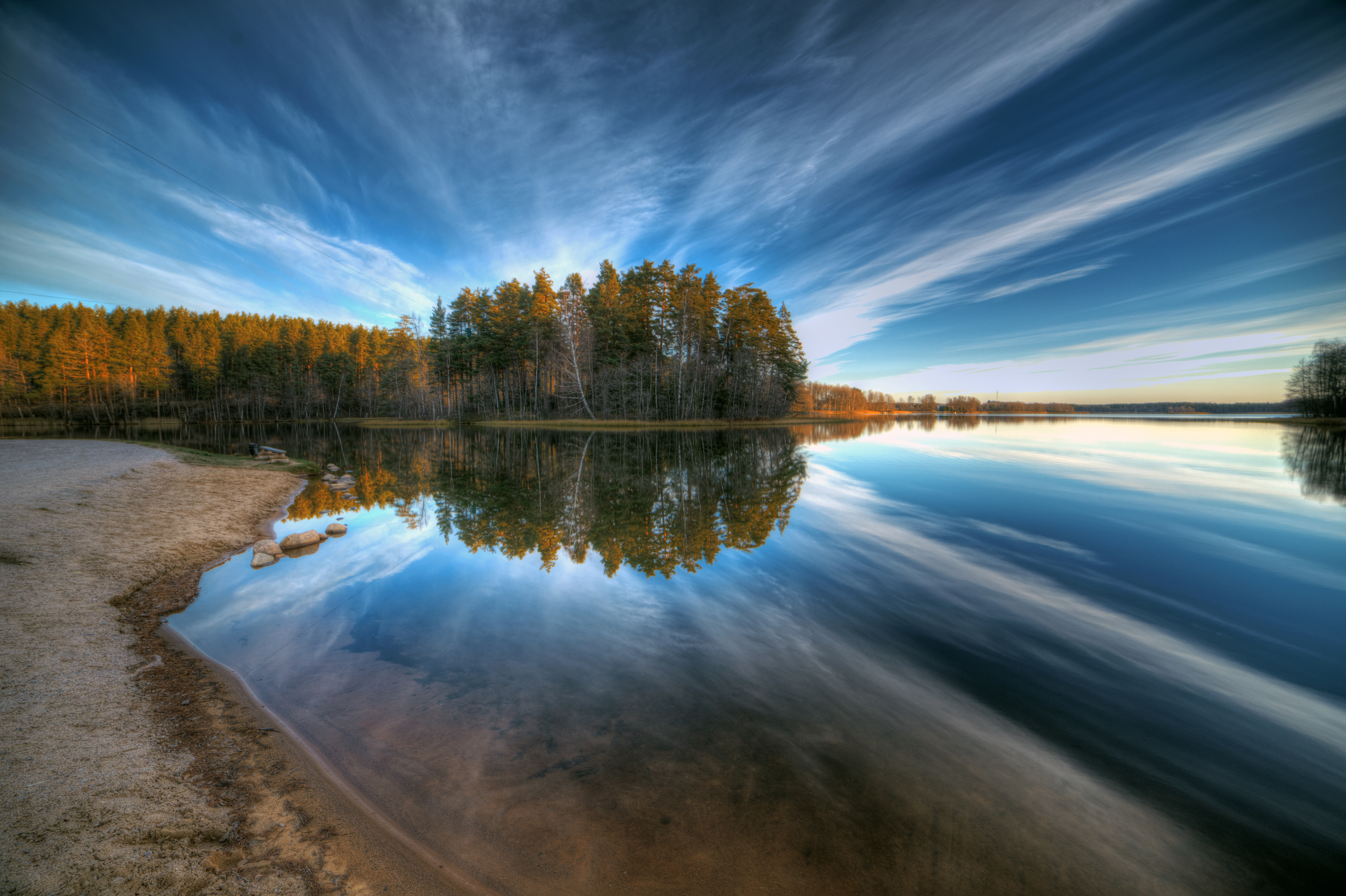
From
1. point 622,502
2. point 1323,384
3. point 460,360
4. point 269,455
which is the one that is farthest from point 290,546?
point 1323,384

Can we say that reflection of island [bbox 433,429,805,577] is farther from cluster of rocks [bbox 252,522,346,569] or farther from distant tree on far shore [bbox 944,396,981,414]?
distant tree on far shore [bbox 944,396,981,414]

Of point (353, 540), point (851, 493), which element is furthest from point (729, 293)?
point (353, 540)

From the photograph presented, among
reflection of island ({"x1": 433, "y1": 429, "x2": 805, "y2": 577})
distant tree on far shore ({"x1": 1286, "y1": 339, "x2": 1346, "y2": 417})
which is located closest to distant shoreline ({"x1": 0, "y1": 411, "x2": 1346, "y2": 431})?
distant tree on far shore ({"x1": 1286, "y1": 339, "x2": 1346, "y2": 417})

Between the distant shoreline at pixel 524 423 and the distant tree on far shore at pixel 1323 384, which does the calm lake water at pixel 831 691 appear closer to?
the distant shoreline at pixel 524 423

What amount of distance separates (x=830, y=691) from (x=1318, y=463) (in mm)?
33118

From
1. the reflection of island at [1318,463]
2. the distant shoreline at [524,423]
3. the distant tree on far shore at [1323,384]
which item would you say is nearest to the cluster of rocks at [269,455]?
the distant shoreline at [524,423]

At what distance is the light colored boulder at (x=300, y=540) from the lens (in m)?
9.64

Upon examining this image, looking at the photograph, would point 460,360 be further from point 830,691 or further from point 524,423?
point 830,691

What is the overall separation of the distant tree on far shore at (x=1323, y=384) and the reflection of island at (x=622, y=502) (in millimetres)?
65937

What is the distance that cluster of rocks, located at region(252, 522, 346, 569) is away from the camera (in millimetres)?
8797

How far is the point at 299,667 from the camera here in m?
5.28

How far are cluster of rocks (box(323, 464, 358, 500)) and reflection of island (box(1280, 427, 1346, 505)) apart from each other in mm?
31013

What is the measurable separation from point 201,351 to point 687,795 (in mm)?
99970

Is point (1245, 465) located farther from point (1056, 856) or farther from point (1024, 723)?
point (1056, 856)
